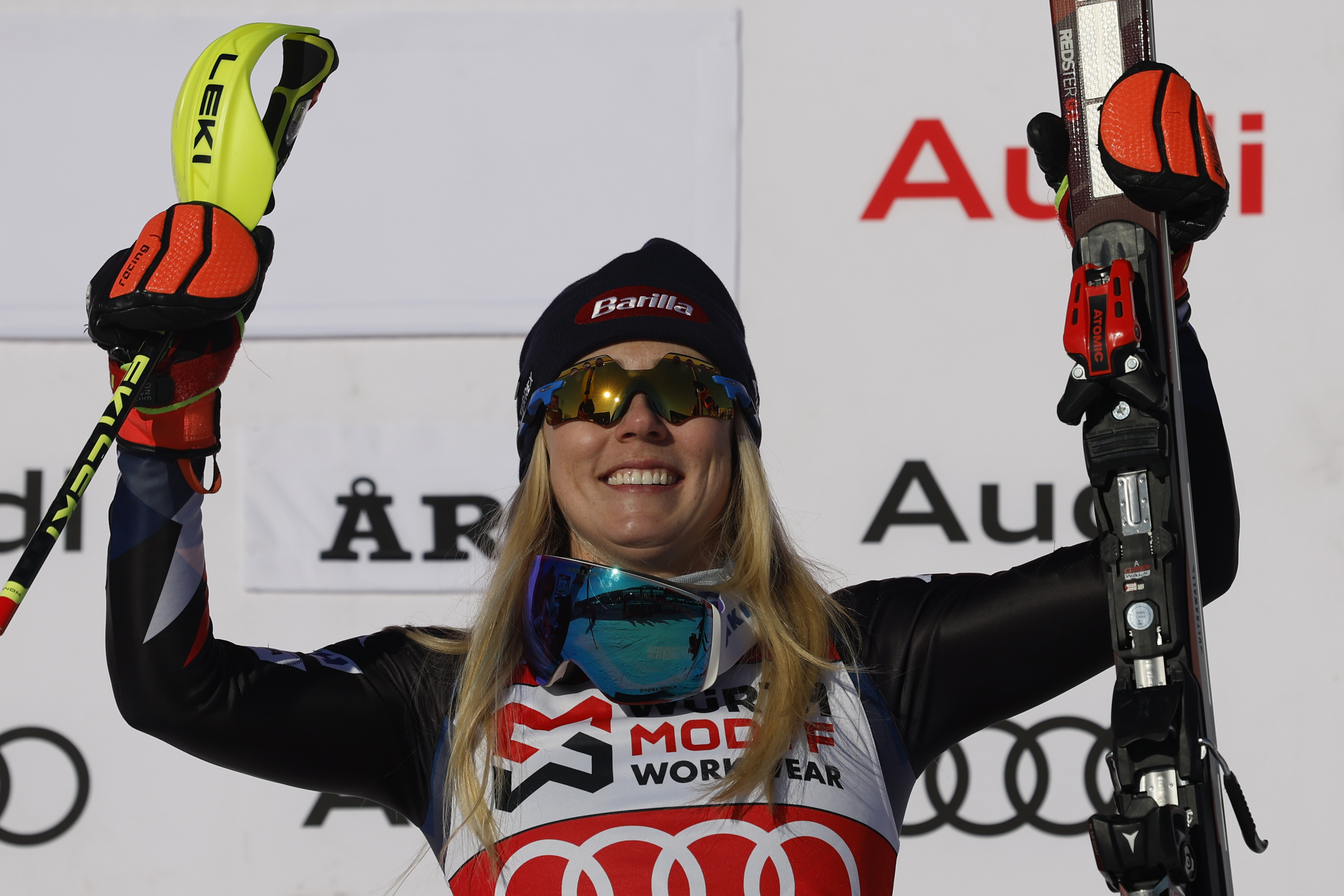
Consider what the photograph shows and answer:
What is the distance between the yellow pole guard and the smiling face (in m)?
0.50

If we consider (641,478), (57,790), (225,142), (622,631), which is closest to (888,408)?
(641,478)

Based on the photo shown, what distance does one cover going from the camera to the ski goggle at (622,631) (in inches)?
59.4

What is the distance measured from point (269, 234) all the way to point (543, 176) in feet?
4.74

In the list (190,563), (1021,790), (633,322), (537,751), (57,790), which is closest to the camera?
(190,563)

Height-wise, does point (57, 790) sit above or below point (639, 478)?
below

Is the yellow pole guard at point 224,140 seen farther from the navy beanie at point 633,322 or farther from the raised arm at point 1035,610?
Result: the raised arm at point 1035,610

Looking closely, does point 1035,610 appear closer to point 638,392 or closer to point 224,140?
point 638,392

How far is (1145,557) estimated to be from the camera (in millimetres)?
1328

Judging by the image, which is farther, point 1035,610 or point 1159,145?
point 1035,610

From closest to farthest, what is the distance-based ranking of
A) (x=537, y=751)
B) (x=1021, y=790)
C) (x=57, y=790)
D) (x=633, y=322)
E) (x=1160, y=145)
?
(x=1160, y=145) → (x=537, y=751) → (x=633, y=322) → (x=1021, y=790) → (x=57, y=790)

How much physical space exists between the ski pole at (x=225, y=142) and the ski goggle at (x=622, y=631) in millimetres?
560

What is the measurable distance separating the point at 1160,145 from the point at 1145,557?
18.1 inches

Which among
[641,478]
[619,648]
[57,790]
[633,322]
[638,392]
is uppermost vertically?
[633,322]

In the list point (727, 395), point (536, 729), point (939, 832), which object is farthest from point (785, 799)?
point (939, 832)
